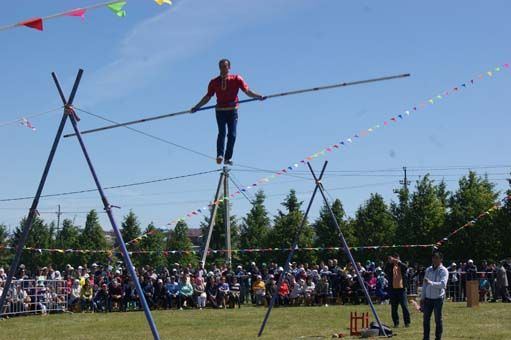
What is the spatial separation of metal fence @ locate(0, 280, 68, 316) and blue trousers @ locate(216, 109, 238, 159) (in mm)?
11767

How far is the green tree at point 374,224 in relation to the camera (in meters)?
40.7

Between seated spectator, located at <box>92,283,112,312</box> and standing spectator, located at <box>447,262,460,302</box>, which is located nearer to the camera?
seated spectator, located at <box>92,283,112,312</box>

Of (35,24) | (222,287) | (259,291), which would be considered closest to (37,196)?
(35,24)

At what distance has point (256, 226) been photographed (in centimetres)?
4606

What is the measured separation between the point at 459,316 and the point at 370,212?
24.4 m

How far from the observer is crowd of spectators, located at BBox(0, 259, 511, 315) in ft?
75.5

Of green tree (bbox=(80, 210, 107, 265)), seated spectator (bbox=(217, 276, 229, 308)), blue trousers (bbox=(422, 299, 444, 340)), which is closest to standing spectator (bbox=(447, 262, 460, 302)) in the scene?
seated spectator (bbox=(217, 276, 229, 308))

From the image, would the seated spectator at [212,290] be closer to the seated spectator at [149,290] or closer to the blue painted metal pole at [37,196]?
the seated spectator at [149,290]

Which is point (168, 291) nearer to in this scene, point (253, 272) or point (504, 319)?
point (253, 272)

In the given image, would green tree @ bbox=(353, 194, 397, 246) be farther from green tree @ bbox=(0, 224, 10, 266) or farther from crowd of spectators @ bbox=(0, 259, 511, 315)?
green tree @ bbox=(0, 224, 10, 266)

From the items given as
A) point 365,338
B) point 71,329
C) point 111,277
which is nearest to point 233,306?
Answer: point 111,277

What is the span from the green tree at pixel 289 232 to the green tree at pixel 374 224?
2805 millimetres

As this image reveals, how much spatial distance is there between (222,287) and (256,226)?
22.3 meters

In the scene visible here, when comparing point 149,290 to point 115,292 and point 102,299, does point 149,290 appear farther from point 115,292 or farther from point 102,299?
point 102,299
